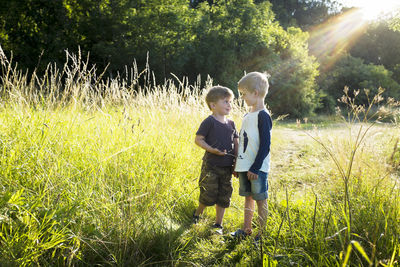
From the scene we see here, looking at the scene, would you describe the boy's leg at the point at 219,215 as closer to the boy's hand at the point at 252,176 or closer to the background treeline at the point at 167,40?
the boy's hand at the point at 252,176

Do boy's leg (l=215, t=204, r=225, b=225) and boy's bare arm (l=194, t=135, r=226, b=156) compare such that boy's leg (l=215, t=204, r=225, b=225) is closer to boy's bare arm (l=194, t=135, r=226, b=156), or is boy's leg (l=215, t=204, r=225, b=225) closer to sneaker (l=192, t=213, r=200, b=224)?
sneaker (l=192, t=213, r=200, b=224)

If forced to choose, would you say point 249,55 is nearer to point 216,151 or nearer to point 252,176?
point 216,151

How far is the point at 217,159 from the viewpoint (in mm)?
2607

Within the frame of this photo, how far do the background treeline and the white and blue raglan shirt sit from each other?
12699 millimetres

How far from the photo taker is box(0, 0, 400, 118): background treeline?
50.6ft

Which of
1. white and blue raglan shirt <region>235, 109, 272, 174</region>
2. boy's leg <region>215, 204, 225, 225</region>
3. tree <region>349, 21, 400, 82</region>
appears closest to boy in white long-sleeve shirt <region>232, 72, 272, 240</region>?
white and blue raglan shirt <region>235, 109, 272, 174</region>

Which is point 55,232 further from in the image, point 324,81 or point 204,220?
point 324,81

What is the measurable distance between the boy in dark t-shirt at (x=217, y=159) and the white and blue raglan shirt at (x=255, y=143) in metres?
0.21

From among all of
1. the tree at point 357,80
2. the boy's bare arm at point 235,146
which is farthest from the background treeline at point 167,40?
the boy's bare arm at point 235,146

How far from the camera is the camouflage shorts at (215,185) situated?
102 inches

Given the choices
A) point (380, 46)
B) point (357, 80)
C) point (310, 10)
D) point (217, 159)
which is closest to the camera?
point (217, 159)

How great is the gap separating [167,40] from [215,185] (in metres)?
A: 13.9

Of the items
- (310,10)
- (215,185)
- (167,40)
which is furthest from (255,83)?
(310,10)

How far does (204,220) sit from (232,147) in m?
0.68
